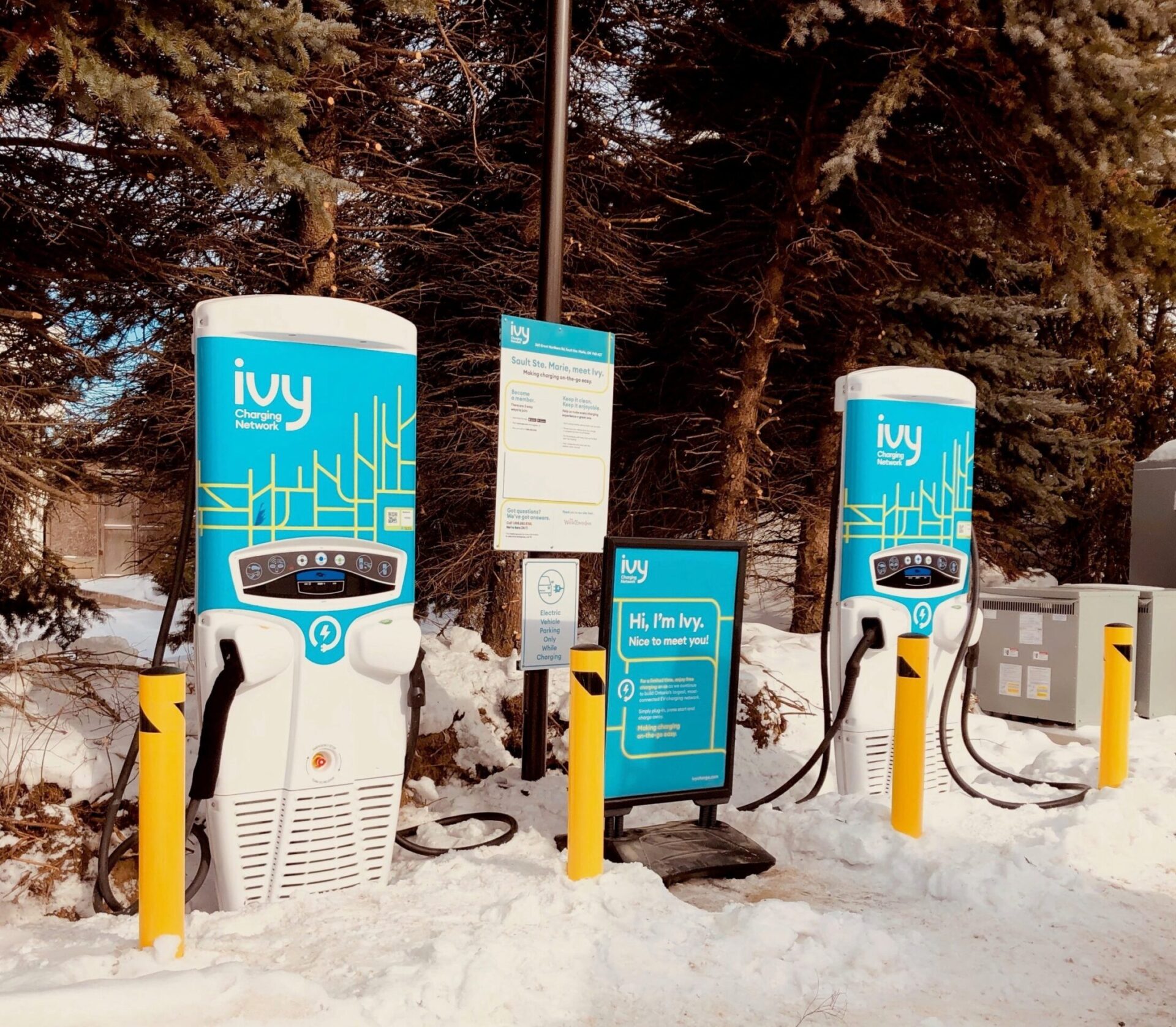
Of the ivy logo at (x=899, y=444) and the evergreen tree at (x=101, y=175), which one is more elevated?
the evergreen tree at (x=101, y=175)

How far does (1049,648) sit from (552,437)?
17.4 feet

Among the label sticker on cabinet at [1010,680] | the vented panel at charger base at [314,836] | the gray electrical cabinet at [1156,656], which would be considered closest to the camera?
the vented panel at charger base at [314,836]

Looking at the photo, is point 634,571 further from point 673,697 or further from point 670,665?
point 673,697

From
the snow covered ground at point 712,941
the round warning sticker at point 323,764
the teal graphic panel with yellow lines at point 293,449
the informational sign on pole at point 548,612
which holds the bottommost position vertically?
the snow covered ground at point 712,941

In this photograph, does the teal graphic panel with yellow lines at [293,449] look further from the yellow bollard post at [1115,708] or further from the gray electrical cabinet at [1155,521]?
the gray electrical cabinet at [1155,521]

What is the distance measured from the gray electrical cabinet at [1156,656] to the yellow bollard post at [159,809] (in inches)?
333

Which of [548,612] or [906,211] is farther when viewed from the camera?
[906,211]

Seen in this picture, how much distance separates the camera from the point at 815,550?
487 inches

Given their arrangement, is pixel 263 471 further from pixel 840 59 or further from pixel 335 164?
pixel 840 59

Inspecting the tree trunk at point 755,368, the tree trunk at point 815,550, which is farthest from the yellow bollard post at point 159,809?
the tree trunk at point 815,550

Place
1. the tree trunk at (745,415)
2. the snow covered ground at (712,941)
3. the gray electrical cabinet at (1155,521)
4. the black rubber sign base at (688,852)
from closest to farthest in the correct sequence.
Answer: the snow covered ground at (712,941) → the black rubber sign base at (688,852) → the tree trunk at (745,415) → the gray electrical cabinet at (1155,521)

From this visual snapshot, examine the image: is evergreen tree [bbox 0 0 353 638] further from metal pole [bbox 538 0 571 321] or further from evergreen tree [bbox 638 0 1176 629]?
evergreen tree [bbox 638 0 1176 629]

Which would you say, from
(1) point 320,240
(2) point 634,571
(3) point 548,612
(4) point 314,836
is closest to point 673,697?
(2) point 634,571

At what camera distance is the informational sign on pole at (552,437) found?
5.92 meters
